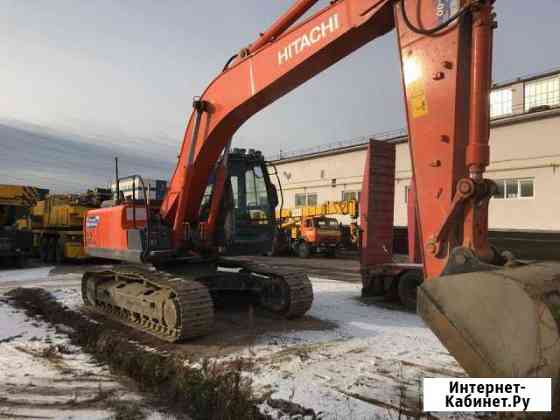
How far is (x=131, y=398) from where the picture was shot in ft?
14.0

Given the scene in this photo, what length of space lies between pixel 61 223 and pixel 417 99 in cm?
1666

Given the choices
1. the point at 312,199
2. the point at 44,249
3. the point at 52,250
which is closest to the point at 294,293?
the point at 52,250

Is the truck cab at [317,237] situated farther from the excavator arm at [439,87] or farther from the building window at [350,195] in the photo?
the excavator arm at [439,87]

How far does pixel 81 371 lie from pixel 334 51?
4.49 m

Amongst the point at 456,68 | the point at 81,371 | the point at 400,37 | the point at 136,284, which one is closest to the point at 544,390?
the point at 456,68

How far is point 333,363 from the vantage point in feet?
16.8

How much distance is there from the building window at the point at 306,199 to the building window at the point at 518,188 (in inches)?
529

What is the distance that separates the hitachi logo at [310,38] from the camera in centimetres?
493

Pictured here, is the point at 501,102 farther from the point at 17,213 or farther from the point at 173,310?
the point at 173,310

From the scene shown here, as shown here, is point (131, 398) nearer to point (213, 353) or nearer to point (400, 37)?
point (213, 353)

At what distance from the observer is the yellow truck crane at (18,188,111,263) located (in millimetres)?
16984

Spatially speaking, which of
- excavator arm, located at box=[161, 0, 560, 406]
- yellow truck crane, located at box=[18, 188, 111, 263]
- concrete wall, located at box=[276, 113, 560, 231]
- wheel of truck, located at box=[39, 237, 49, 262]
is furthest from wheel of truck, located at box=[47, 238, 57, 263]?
concrete wall, located at box=[276, 113, 560, 231]

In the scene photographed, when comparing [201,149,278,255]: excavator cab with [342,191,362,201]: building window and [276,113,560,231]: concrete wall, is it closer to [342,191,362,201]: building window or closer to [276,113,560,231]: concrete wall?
[276,113,560,231]: concrete wall

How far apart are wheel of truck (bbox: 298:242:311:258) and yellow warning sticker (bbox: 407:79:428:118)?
18.8 metres
